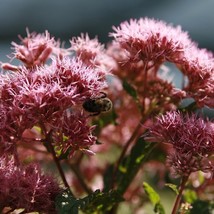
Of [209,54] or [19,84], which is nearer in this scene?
[19,84]

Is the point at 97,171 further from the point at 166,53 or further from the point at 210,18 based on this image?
the point at 210,18

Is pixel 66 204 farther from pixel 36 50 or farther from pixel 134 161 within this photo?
pixel 36 50

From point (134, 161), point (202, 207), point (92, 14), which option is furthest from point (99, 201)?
point (92, 14)

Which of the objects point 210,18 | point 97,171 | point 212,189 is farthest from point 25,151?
point 210,18

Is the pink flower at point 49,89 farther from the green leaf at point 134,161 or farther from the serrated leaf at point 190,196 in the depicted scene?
the serrated leaf at point 190,196

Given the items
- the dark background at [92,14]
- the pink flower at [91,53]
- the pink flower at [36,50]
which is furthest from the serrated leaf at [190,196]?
the dark background at [92,14]

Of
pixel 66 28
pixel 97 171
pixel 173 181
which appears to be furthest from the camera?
pixel 66 28
